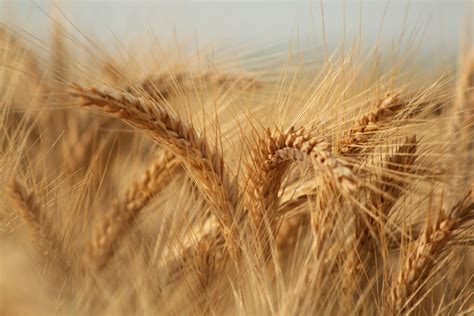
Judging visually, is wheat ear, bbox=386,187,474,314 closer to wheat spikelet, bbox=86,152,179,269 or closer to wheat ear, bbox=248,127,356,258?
wheat ear, bbox=248,127,356,258

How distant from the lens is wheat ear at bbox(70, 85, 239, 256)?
698 millimetres

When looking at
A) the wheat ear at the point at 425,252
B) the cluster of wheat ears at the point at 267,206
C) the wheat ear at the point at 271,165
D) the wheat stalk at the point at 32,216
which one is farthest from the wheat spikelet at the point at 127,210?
the wheat ear at the point at 425,252

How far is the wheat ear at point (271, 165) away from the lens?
69 centimetres

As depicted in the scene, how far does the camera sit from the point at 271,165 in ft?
2.42

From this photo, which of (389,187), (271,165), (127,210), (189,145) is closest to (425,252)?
(389,187)

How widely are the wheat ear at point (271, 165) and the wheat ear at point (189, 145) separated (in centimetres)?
3

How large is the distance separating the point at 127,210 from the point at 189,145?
0.30 m

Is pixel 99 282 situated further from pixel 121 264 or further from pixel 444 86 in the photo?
pixel 444 86

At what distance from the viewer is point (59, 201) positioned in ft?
3.11

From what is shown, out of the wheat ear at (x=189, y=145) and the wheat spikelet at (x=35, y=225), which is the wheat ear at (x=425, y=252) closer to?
the wheat ear at (x=189, y=145)

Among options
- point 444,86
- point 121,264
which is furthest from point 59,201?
point 444,86

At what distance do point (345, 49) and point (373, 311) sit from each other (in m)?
0.37

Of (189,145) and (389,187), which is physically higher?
(189,145)

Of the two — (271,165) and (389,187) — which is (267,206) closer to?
(271,165)
